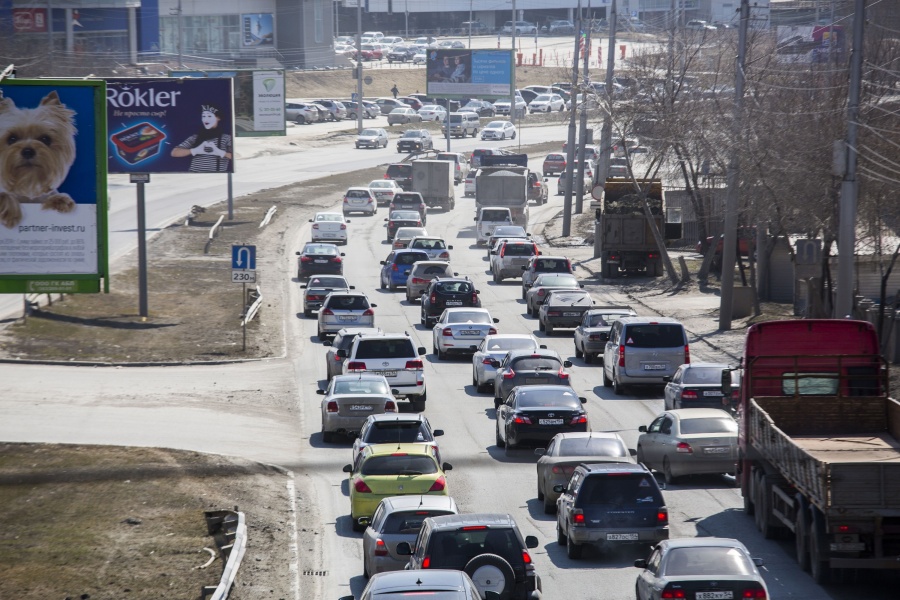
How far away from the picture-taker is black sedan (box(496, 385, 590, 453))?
23.7 meters

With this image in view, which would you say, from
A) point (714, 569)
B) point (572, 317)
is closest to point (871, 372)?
point (714, 569)

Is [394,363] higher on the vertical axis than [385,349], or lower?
lower

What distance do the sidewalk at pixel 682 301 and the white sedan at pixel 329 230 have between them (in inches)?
396

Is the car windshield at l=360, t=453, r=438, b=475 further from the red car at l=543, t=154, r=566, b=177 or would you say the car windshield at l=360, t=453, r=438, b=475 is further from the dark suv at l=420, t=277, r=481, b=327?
the red car at l=543, t=154, r=566, b=177

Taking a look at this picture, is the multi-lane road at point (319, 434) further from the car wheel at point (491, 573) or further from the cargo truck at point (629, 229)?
the cargo truck at point (629, 229)

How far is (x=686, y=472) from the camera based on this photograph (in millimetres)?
21250

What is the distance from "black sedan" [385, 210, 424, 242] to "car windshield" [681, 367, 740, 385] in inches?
1439

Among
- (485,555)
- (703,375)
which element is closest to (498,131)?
(703,375)

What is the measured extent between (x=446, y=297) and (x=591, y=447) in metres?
20.1

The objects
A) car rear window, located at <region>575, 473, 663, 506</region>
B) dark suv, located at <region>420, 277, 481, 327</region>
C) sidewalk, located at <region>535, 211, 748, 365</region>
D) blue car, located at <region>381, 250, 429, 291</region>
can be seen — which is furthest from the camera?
blue car, located at <region>381, 250, 429, 291</region>

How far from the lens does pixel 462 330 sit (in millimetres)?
34938

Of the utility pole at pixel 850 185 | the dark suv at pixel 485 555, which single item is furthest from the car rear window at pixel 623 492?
the utility pole at pixel 850 185

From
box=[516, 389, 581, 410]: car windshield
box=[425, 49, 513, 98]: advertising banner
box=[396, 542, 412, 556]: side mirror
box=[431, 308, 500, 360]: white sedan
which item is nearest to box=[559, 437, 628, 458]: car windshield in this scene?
box=[516, 389, 581, 410]: car windshield

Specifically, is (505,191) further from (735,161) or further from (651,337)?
(651,337)
